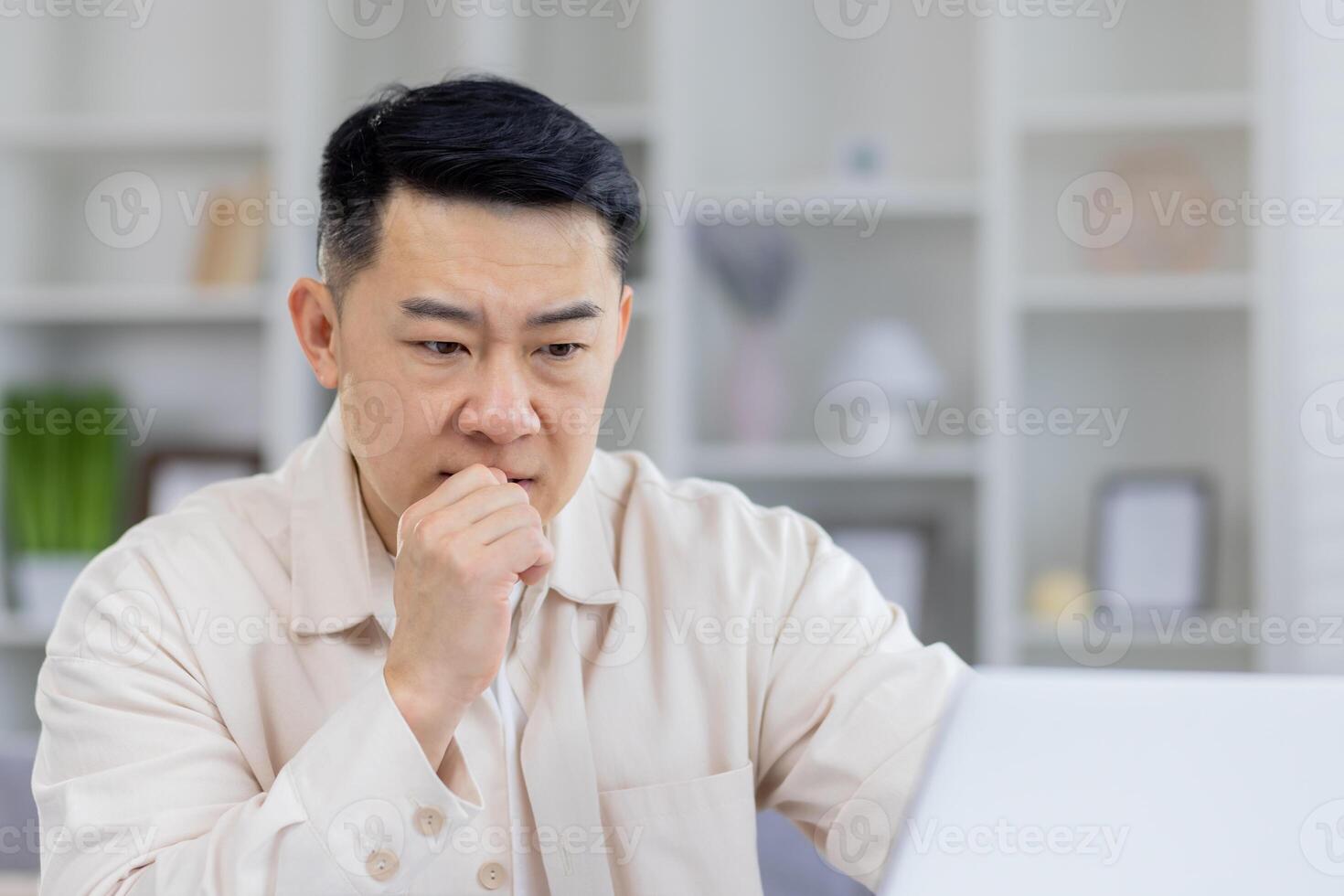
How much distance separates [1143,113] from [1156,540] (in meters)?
0.93

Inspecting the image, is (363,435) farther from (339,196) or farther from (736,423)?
(736,423)

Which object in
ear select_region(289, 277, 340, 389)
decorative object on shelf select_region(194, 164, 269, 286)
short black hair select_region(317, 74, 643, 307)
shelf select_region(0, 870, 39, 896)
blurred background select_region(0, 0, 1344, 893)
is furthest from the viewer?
decorative object on shelf select_region(194, 164, 269, 286)

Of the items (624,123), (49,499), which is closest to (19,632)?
(49,499)

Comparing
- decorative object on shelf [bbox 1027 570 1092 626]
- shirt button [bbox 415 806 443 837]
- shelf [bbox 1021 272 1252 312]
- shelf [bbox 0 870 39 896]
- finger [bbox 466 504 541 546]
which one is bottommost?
shelf [bbox 0 870 39 896]

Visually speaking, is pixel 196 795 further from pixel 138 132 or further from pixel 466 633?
pixel 138 132

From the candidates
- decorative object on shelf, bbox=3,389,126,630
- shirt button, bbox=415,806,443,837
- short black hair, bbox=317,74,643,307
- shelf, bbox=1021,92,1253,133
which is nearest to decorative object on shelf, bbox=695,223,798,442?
shelf, bbox=1021,92,1253,133

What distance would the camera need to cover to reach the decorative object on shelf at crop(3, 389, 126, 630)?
301cm

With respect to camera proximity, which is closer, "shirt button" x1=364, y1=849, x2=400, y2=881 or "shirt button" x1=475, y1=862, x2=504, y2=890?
"shirt button" x1=364, y1=849, x2=400, y2=881

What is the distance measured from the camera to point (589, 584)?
52.6 inches

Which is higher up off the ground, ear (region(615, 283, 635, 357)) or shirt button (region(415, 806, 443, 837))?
ear (region(615, 283, 635, 357))

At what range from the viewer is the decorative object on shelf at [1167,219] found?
9.55ft

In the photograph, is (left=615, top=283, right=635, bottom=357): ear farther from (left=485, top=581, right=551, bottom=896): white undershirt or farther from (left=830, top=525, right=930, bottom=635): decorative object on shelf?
(left=830, top=525, right=930, bottom=635): decorative object on shelf

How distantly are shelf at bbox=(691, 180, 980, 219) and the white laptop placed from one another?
2324 millimetres

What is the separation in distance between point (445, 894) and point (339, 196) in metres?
0.67
